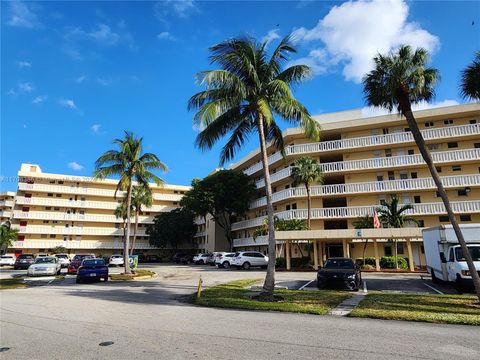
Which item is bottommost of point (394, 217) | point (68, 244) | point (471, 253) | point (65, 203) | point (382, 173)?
point (471, 253)

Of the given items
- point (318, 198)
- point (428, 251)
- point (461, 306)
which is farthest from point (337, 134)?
point (461, 306)

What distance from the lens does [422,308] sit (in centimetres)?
1123

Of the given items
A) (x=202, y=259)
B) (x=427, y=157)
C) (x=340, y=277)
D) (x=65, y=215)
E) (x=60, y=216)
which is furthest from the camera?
(x=65, y=215)

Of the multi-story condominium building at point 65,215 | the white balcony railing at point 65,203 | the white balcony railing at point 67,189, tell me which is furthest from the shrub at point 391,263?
the white balcony railing at point 65,203

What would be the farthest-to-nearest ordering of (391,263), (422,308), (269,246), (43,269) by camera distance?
1. (391,263)
2. (43,269)
3. (269,246)
4. (422,308)

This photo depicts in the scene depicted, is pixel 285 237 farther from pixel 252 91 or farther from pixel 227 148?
pixel 252 91

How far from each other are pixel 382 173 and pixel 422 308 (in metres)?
28.6

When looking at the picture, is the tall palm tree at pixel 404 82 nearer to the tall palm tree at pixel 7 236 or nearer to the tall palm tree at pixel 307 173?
the tall palm tree at pixel 307 173

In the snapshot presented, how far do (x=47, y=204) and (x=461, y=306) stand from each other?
219ft

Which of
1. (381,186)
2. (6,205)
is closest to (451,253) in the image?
(381,186)

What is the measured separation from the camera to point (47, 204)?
64000mm

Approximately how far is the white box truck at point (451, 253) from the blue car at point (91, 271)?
1925 centimetres

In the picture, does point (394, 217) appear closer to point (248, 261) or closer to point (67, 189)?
point (248, 261)

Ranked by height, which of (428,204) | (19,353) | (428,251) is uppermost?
(428,204)
